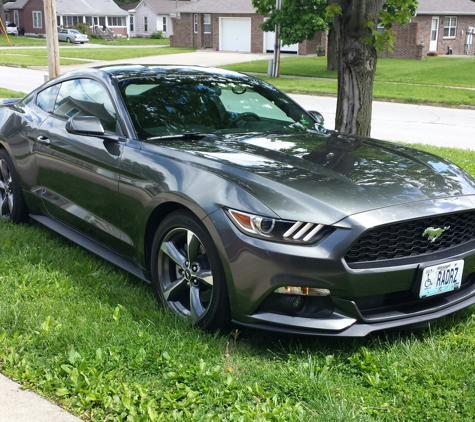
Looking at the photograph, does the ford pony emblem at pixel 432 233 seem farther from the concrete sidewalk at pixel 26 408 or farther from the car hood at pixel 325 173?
the concrete sidewalk at pixel 26 408

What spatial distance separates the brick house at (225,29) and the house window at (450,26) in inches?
323

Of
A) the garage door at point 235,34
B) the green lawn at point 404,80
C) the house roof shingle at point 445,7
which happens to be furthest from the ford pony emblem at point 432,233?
the garage door at point 235,34

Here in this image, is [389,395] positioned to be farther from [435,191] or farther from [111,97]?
[111,97]

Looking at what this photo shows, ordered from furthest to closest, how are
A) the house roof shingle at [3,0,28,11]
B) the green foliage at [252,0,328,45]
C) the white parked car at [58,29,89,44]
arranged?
the house roof shingle at [3,0,28,11] → the white parked car at [58,29,89,44] → the green foliage at [252,0,328,45]

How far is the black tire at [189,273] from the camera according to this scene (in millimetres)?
3527

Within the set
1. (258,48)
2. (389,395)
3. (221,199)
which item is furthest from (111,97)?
(258,48)

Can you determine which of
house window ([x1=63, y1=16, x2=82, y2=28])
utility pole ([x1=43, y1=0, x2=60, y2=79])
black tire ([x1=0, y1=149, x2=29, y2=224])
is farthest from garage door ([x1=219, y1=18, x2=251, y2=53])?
black tire ([x1=0, y1=149, x2=29, y2=224])

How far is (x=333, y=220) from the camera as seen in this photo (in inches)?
128

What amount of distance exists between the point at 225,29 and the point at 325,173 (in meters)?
47.9

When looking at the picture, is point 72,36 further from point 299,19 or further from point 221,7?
point 299,19

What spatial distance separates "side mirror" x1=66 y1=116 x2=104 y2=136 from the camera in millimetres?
4328

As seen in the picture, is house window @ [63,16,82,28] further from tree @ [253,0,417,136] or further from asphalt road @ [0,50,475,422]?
tree @ [253,0,417,136]

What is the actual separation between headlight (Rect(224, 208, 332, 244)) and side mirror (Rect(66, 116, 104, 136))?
1430 mm

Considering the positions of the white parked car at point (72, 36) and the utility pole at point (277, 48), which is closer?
the utility pole at point (277, 48)
